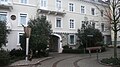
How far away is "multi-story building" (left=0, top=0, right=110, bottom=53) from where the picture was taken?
89.6 ft

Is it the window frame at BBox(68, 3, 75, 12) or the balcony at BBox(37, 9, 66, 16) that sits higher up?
the window frame at BBox(68, 3, 75, 12)

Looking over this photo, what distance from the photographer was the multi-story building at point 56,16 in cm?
2730

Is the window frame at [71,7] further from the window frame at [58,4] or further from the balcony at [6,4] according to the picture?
the balcony at [6,4]

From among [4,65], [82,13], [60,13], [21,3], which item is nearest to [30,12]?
[21,3]

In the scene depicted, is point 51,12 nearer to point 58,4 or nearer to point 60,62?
point 58,4

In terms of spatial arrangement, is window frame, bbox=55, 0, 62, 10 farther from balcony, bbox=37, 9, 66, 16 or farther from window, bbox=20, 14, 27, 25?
window, bbox=20, 14, 27, 25

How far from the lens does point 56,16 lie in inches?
1277

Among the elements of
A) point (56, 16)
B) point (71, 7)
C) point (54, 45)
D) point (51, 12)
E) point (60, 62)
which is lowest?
point (60, 62)

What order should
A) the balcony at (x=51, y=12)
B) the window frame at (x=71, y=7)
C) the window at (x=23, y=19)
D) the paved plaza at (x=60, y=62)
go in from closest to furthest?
the paved plaza at (x=60, y=62) → the window at (x=23, y=19) → the balcony at (x=51, y=12) → the window frame at (x=71, y=7)

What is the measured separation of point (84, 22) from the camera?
33688 millimetres

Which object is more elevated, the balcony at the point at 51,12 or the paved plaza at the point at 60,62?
the balcony at the point at 51,12

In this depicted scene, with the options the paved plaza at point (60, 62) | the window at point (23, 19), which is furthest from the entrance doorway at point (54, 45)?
the paved plaza at point (60, 62)

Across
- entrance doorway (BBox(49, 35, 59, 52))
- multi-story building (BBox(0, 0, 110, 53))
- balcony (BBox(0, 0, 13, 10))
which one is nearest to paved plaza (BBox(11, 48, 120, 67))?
multi-story building (BBox(0, 0, 110, 53))

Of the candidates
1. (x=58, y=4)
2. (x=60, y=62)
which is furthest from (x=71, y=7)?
(x=60, y=62)
